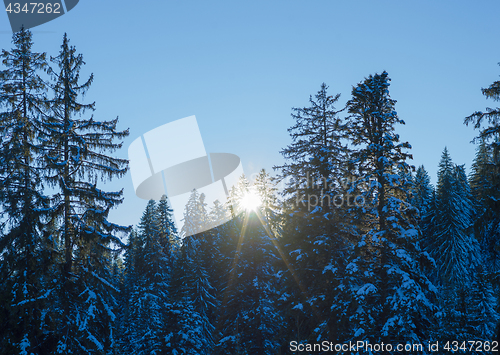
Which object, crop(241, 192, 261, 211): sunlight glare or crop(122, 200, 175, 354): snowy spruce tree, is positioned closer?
crop(241, 192, 261, 211): sunlight glare

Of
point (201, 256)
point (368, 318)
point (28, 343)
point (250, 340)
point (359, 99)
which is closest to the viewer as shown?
point (28, 343)

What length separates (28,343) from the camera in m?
15.4

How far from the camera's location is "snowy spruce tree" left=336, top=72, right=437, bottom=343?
52.0 feet

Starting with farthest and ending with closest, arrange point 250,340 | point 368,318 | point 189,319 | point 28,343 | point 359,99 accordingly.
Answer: point 189,319
point 250,340
point 359,99
point 368,318
point 28,343

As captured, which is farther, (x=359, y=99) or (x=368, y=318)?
(x=359, y=99)

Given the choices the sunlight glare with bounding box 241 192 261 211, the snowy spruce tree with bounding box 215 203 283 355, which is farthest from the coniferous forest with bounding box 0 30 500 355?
the sunlight glare with bounding box 241 192 261 211

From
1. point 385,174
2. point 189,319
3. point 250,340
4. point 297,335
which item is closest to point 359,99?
point 385,174

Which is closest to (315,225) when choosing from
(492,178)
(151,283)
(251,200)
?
(492,178)

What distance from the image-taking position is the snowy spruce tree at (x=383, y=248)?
624 inches

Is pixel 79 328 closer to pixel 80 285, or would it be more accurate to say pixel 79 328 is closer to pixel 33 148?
pixel 80 285

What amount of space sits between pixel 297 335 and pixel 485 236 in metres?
9.56

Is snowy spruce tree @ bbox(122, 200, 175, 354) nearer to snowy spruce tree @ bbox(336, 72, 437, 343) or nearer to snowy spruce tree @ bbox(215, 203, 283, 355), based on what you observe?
snowy spruce tree @ bbox(215, 203, 283, 355)

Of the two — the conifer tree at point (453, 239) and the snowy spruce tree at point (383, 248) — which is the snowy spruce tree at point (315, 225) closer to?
the snowy spruce tree at point (383, 248)

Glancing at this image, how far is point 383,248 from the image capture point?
17109 millimetres
